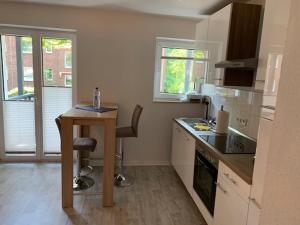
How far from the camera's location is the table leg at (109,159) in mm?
2441

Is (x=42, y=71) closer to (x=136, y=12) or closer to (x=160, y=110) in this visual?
(x=136, y=12)

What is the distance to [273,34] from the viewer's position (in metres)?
1.56

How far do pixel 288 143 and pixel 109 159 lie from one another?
2.09 meters

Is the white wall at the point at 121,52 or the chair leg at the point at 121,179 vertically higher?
the white wall at the point at 121,52

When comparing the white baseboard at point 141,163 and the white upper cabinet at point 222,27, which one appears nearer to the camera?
the white upper cabinet at point 222,27

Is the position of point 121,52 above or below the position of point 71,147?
above

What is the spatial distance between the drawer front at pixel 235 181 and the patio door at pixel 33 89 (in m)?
2.61

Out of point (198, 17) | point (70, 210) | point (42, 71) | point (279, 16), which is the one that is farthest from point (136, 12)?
point (70, 210)

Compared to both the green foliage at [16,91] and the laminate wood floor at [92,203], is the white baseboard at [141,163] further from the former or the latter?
the green foliage at [16,91]

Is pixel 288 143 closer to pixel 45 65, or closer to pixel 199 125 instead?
pixel 199 125

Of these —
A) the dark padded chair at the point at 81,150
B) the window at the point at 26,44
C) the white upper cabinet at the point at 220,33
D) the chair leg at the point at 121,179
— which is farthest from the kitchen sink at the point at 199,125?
the window at the point at 26,44

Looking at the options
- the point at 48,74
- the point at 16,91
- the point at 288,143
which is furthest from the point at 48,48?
the point at 288,143

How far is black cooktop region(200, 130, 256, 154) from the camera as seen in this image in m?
2.03

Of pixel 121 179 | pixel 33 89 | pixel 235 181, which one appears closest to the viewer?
pixel 235 181
